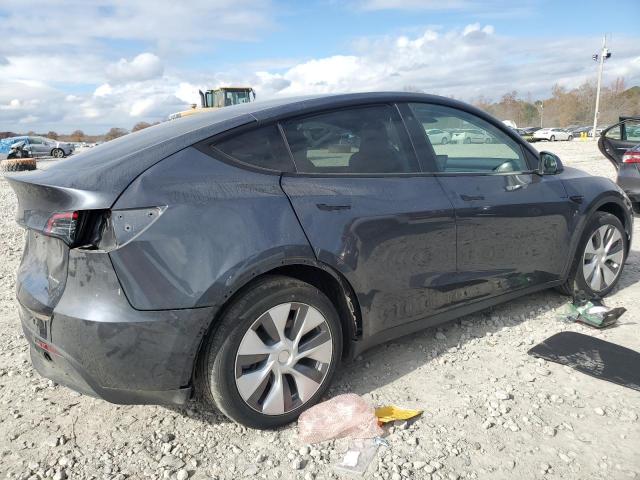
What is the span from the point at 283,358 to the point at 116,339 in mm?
804

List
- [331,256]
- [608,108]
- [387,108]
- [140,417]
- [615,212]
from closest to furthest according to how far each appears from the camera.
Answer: [331,256]
[140,417]
[387,108]
[615,212]
[608,108]

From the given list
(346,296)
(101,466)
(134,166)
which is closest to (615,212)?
(346,296)

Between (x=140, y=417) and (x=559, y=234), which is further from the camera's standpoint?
(x=559, y=234)

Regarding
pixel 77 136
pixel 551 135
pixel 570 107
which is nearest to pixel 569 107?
pixel 570 107

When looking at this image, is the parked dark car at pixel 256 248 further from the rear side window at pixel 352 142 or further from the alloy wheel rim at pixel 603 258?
the alloy wheel rim at pixel 603 258

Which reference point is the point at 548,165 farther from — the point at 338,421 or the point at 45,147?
the point at 45,147

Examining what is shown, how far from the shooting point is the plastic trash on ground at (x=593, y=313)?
3846mm

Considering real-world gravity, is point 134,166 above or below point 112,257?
above

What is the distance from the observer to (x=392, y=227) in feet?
9.59

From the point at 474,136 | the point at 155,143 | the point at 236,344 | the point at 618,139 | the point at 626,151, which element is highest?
the point at 155,143

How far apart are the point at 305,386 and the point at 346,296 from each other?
1.71 ft

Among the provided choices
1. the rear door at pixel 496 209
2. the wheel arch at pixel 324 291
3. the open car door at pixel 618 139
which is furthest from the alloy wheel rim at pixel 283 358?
the open car door at pixel 618 139

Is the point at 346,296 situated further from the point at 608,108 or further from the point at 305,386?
the point at 608,108

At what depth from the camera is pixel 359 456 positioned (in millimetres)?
2447
